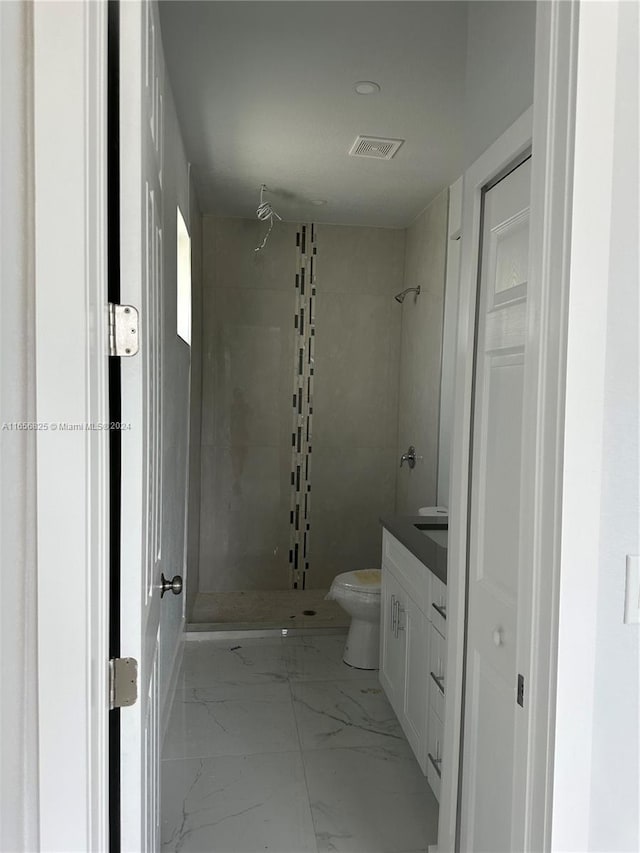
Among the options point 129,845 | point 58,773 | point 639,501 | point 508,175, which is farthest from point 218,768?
point 508,175

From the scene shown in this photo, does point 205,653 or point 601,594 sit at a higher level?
point 601,594

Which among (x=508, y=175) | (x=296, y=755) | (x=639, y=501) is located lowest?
(x=296, y=755)

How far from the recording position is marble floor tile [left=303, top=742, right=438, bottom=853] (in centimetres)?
196

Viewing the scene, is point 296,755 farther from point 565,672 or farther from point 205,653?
point 565,672

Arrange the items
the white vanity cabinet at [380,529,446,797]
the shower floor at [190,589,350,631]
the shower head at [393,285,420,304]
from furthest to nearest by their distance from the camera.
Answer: the shower head at [393,285,420,304], the shower floor at [190,589,350,631], the white vanity cabinet at [380,529,446,797]

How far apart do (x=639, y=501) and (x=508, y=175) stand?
2.84ft

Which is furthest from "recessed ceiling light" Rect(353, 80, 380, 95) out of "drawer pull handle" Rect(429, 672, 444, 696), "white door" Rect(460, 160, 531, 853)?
"drawer pull handle" Rect(429, 672, 444, 696)

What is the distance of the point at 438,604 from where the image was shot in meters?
2.06

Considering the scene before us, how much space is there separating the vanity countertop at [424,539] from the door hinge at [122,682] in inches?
49.7

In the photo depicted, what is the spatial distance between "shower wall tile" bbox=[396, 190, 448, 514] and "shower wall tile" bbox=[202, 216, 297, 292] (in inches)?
34.2

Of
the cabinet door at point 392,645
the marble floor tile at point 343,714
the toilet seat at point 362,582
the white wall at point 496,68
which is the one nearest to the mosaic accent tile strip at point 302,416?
the toilet seat at point 362,582

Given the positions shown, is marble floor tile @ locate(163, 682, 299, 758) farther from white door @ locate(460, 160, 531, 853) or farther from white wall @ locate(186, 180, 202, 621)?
white door @ locate(460, 160, 531, 853)

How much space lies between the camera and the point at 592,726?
95 centimetres

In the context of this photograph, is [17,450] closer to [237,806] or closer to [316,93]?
[237,806]
